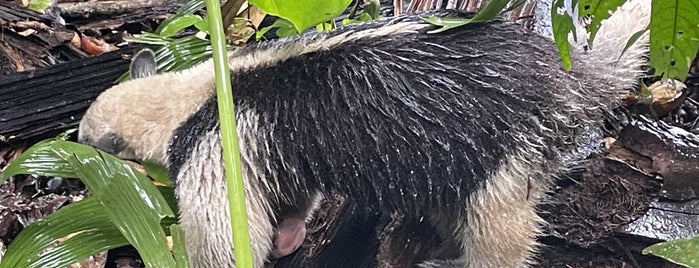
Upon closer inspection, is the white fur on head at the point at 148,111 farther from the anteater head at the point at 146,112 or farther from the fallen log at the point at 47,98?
the fallen log at the point at 47,98

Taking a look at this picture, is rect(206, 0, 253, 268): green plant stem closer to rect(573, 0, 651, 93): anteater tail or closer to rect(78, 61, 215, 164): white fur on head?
rect(78, 61, 215, 164): white fur on head

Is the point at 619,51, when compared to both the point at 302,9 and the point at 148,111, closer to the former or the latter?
the point at 302,9

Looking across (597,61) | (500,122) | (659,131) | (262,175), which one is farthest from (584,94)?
(262,175)

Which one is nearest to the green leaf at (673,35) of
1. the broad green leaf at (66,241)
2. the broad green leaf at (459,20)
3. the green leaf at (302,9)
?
the broad green leaf at (459,20)

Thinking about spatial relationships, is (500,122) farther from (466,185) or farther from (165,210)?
(165,210)

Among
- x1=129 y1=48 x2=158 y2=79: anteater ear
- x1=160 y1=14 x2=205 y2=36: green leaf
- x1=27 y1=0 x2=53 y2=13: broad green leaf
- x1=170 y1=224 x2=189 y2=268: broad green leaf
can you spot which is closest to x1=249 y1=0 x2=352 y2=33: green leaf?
x1=170 y1=224 x2=189 y2=268: broad green leaf
